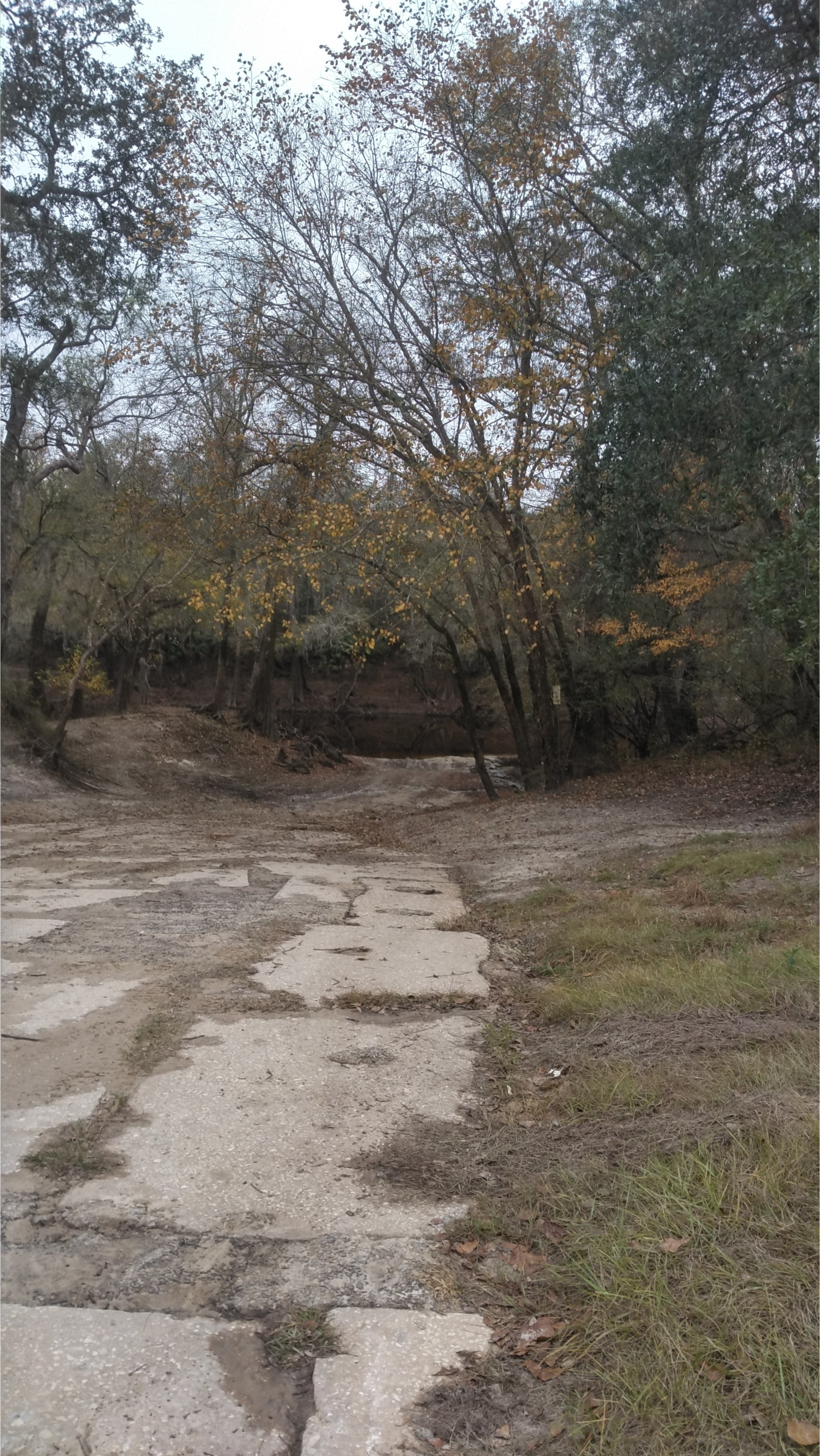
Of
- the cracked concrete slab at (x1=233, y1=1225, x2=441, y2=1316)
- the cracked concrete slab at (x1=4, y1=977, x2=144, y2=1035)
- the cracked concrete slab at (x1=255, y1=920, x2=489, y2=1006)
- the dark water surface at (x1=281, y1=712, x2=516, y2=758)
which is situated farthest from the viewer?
the dark water surface at (x1=281, y1=712, x2=516, y2=758)

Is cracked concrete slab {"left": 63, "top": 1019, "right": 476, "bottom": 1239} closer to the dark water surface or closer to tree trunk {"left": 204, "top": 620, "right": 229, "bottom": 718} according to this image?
tree trunk {"left": 204, "top": 620, "right": 229, "bottom": 718}

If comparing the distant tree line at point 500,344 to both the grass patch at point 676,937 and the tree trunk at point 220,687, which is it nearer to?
the grass patch at point 676,937

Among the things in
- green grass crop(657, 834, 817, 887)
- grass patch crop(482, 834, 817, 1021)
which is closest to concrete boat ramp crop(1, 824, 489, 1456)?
grass patch crop(482, 834, 817, 1021)

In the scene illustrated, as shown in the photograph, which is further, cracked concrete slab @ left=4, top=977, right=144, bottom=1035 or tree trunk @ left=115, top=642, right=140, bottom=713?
tree trunk @ left=115, top=642, right=140, bottom=713

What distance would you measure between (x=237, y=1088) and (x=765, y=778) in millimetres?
13351

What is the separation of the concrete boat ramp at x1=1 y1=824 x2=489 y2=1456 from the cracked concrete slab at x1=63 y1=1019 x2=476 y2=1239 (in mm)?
11

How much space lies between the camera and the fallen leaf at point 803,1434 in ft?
6.39

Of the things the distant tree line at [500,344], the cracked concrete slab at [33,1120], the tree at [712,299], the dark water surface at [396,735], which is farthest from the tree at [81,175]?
the dark water surface at [396,735]

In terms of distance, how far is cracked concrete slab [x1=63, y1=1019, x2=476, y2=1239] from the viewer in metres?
2.98

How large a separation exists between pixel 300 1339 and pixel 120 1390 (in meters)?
0.44

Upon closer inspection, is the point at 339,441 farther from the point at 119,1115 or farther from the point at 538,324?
the point at 119,1115

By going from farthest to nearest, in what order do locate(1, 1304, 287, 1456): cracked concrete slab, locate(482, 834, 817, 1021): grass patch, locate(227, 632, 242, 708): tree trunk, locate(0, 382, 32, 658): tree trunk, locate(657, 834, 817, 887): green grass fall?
locate(227, 632, 242, 708): tree trunk → locate(0, 382, 32, 658): tree trunk → locate(657, 834, 817, 887): green grass → locate(482, 834, 817, 1021): grass patch → locate(1, 1304, 287, 1456): cracked concrete slab

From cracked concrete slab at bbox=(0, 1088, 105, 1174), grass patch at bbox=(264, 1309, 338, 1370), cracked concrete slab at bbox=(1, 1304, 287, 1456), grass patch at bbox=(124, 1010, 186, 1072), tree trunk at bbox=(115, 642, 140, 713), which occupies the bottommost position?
grass patch at bbox=(264, 1309, 338, 1370)

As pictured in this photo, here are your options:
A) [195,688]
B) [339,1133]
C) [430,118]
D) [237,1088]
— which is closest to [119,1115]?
[237,1088]
